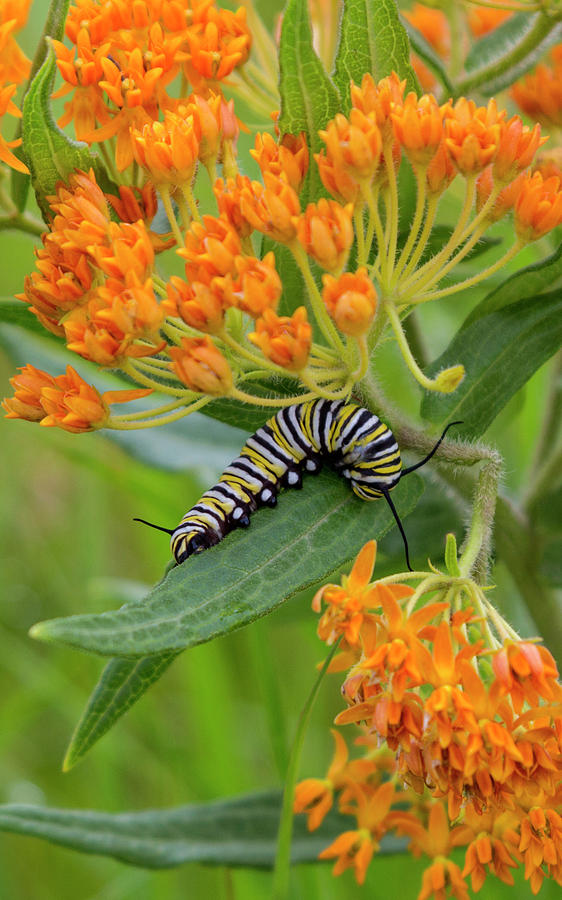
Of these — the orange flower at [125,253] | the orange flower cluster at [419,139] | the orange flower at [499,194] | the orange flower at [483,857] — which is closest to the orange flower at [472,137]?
the orange flower cluster at [419,139]

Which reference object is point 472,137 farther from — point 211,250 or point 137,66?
point 137,66

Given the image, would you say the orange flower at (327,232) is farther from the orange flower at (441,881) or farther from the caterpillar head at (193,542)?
the orange flower at (441,881)

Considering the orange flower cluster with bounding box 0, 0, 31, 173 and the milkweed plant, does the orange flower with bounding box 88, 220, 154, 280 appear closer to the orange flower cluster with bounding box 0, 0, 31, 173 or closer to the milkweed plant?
the milkweed plant

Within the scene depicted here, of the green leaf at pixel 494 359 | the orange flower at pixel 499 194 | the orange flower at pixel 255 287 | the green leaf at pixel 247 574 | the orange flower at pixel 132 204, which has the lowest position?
the green leaf at pixel 247 574

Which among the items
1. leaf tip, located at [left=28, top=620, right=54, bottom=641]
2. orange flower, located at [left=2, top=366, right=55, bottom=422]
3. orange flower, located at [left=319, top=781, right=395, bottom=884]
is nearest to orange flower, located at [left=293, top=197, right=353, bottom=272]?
orange flower, located at [left=2, top=366, right=55, bottom=422]

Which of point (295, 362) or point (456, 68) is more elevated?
point (456, 68)

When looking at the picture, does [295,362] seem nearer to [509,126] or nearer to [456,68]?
[509,126]

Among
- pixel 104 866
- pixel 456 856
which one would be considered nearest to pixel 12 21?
pixel 456 856
